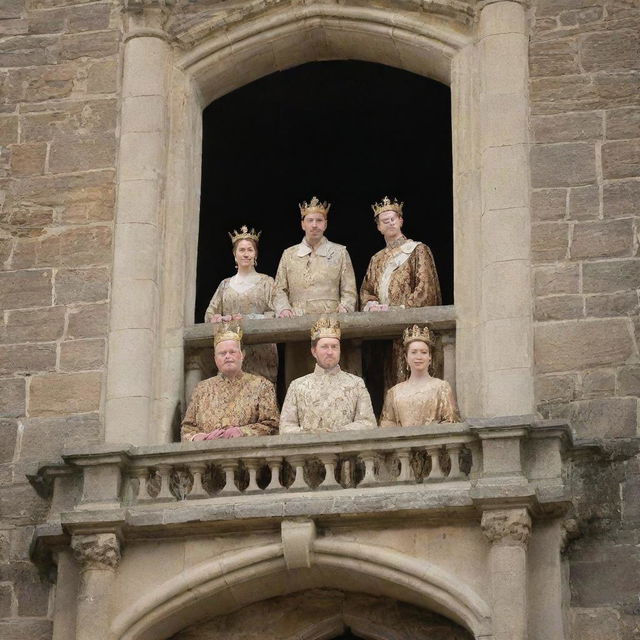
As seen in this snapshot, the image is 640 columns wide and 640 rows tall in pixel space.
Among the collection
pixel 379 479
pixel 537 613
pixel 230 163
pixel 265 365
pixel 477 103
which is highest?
pixel 230 163

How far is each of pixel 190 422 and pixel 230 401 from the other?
1.14ft

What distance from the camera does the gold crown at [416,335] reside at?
18703 millimetres

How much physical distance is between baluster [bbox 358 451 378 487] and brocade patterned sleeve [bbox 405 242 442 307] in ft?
6.56

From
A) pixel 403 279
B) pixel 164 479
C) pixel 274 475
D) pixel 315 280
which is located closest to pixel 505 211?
pixel 403 279

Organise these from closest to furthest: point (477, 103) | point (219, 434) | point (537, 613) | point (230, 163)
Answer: point (537, 613) → point (219, 434) → point (477, 103) → point (230, 163)

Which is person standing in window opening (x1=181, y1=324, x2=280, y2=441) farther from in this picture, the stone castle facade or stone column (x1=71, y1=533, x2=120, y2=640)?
stone column (x1=71, y1=533, x2=120, y2=640)

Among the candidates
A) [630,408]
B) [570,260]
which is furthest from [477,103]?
[630,408]

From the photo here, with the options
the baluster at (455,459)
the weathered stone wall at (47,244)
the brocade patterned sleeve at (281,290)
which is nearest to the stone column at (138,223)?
the weathered stone wall at (47,244)

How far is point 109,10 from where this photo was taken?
813 inches

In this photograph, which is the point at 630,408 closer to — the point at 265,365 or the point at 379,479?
the point at 379,479

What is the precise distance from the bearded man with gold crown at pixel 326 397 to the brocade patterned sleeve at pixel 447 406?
528mm

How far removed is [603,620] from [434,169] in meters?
9.33

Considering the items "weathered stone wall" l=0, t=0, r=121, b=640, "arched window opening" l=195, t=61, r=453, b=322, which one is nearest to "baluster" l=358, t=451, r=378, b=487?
"weathered stone wall" l=0, t=0, r=121, b=640

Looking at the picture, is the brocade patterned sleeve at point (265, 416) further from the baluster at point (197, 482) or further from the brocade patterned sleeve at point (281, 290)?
the brocade patterned sleeve at point (281, 290)
